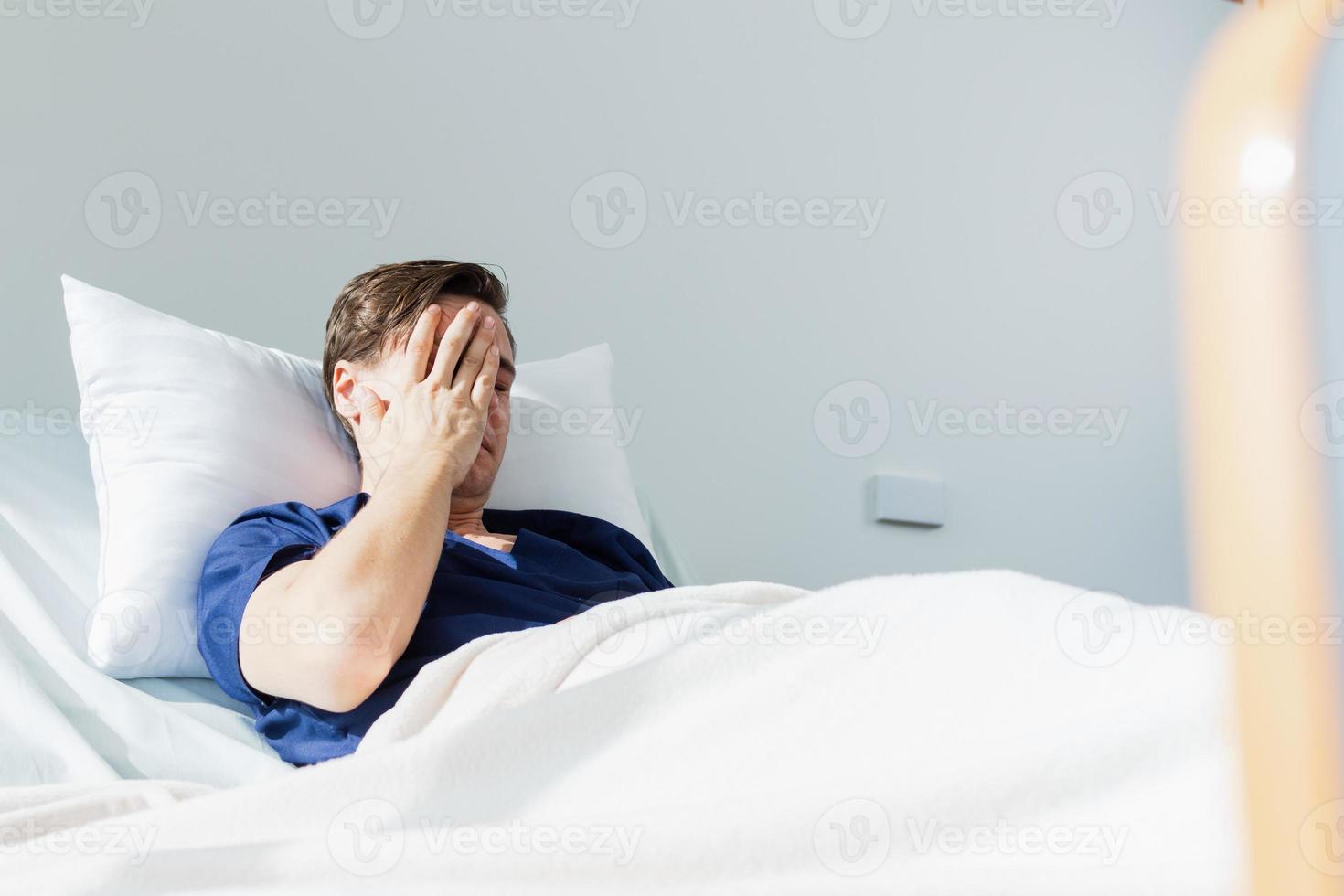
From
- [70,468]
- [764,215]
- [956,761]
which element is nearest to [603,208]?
[764,215]

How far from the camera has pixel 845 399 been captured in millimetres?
2008

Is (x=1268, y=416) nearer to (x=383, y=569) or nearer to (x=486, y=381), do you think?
(x=383, y=569)

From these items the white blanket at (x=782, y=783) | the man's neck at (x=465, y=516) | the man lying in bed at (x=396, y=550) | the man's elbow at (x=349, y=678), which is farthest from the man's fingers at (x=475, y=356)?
the white blanket at (x=782, y=783)

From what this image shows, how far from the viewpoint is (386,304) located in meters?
1.27

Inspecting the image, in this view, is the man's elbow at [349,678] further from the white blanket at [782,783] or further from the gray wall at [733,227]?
the gray wall at [733,227]

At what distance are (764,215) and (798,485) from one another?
0.47 metres

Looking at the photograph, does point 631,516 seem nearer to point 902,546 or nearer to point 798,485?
point 798,485

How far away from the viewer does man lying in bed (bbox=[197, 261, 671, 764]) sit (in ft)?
3.00

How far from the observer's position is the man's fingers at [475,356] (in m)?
1.21

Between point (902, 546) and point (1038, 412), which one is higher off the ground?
point (1038, 412)

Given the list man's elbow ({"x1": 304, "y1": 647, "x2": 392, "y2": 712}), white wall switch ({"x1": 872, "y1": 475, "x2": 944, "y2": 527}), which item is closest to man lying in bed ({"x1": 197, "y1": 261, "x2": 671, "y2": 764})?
man's elbow ({"x1": 304, "y1": 647, "x2": 392, "y2": 712})

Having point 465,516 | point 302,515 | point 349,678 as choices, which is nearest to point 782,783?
point 349,678

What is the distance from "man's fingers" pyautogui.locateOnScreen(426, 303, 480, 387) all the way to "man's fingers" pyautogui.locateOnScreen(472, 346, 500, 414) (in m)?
0.03

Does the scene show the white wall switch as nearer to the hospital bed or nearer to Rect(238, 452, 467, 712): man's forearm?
Rect(238, 452, 467, 712): man's forearm
